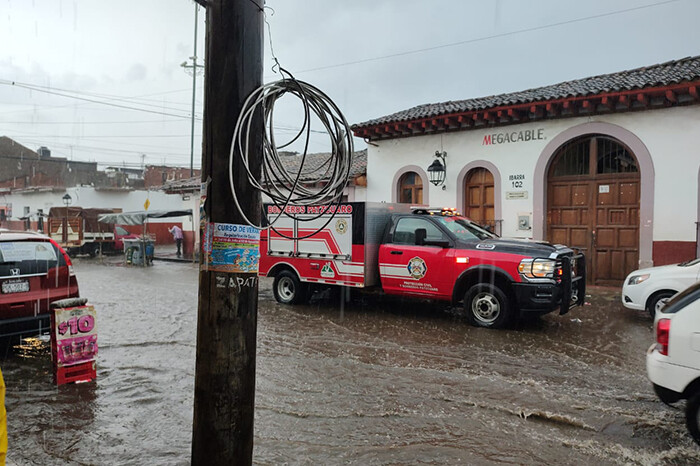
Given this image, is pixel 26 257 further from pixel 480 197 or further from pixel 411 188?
pixel 411 188

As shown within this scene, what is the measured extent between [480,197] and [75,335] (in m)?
11.9

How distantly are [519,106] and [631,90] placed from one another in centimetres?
267

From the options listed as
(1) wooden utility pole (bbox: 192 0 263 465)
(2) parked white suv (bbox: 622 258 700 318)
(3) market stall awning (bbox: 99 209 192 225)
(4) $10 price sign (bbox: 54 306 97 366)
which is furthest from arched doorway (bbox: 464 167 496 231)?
(3) market stall awning (bbox: 99 209 192 225)

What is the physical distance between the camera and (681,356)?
4.02m

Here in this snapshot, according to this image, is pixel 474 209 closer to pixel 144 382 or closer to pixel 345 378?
pixel 345 378

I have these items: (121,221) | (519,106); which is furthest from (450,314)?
(121,221)

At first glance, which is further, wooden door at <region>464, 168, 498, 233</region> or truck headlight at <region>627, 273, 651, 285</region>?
wooden door at <region>464, 168, 498, 233</region>

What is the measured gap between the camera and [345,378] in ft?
19.1

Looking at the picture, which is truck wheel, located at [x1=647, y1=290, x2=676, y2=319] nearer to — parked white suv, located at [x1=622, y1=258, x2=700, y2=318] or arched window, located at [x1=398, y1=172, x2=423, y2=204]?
parked white suv, located at [x1=622, y1=258, x2=700, y2=318]

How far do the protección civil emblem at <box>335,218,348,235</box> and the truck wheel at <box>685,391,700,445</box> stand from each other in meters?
6.40

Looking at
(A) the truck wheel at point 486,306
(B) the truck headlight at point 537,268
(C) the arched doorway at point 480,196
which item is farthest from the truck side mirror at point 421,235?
(C) the arched doorway at point 480,196

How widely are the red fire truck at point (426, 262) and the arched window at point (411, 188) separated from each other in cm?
591

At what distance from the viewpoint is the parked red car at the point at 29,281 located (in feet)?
20.4

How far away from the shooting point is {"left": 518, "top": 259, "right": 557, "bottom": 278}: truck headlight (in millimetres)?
7820
